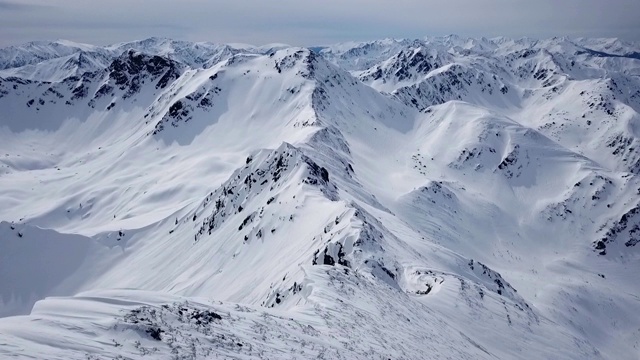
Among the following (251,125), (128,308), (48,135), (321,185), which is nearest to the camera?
(128,308)

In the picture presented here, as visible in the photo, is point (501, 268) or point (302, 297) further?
point (501, 268)

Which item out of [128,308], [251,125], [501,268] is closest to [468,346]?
[128,308]

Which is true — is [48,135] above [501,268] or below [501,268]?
above

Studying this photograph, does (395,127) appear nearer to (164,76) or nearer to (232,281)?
(164,76)

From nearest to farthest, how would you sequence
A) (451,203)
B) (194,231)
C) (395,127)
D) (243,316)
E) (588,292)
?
(243,316) → (194,231) → (588,292) → (451,203) → (395,127)

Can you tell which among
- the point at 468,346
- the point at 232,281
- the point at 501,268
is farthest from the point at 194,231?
the point at 501,268

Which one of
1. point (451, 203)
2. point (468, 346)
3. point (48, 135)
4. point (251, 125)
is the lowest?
point (468, 346)
